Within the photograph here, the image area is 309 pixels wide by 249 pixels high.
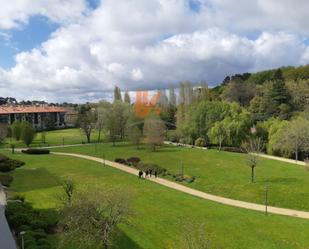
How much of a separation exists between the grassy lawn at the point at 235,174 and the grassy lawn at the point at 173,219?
4212 mm

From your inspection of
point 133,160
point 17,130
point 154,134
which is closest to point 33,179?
point 133,160

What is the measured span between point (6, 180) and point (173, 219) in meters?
22.5

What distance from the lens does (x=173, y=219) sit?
26.3 meters

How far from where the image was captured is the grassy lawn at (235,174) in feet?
108

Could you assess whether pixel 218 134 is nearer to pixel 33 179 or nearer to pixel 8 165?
pixel 33 179

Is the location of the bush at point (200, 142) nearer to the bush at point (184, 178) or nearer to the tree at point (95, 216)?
the bush at point (184, 178)

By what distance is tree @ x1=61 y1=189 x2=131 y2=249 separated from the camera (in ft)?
60.8

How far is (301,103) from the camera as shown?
78.1 metres

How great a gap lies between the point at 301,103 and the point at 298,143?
2984 centimetres

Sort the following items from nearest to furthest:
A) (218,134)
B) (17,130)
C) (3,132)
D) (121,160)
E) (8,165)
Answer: (8,165)
(121,160)
(218,134)
(3,132)
(17,130)

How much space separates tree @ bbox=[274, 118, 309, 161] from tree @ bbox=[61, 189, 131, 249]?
1497 inches

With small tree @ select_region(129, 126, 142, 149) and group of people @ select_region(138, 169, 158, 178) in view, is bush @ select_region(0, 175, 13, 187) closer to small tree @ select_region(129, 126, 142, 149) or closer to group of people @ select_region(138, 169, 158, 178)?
group of people @ select_region(138, 169, 158, 178)

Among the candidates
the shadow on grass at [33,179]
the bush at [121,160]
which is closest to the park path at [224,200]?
the bush at [121,160]

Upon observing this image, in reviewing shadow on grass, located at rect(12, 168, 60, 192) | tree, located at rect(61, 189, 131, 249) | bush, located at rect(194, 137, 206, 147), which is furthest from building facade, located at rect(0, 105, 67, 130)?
tree, located at rect(61, 189, 131, 249)
